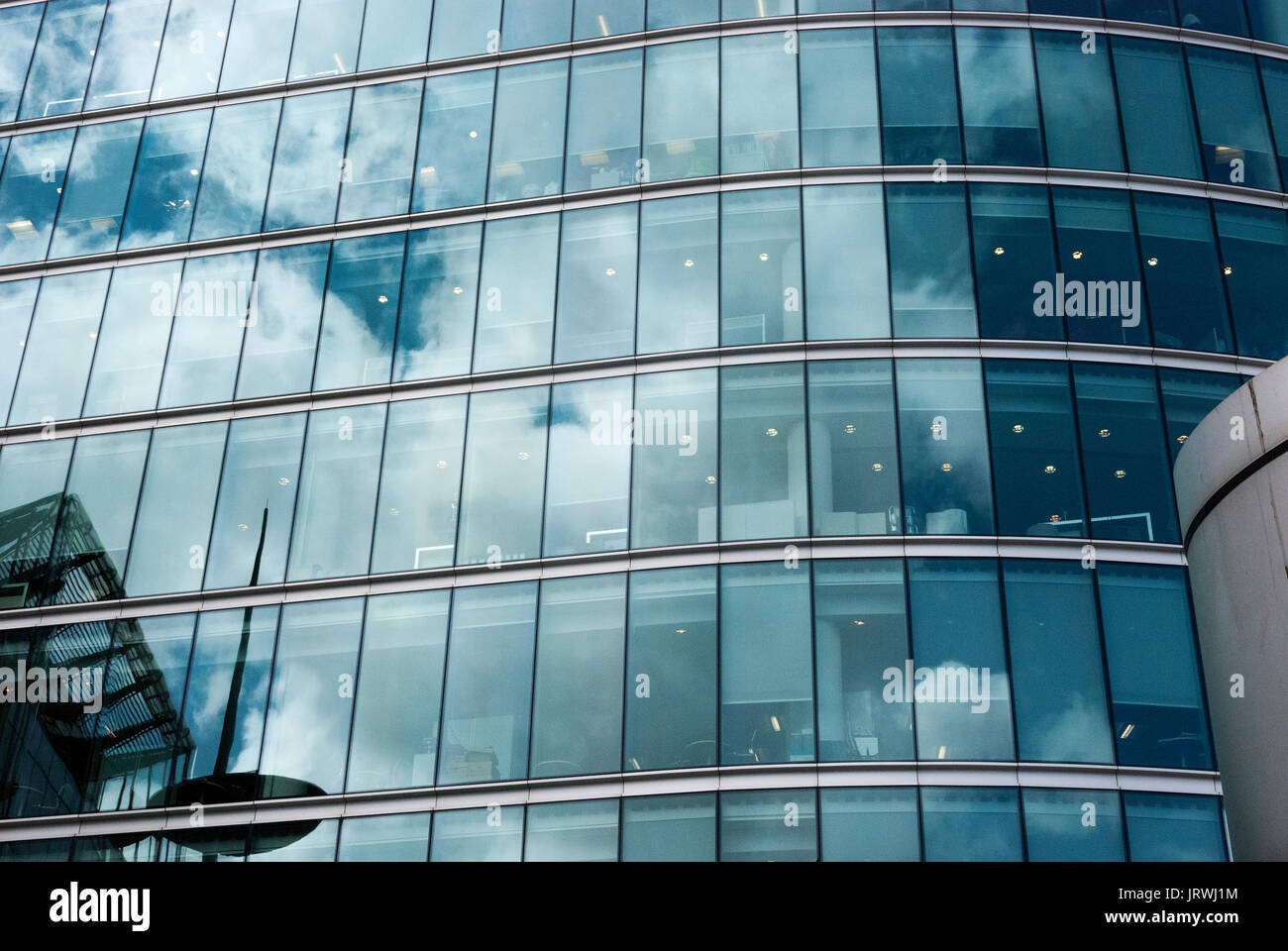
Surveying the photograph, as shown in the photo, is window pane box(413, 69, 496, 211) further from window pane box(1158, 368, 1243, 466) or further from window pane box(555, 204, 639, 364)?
window pane box(1158, 368, 1243, 466)

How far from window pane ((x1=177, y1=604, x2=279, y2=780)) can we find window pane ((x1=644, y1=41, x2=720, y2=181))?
36.3 feet

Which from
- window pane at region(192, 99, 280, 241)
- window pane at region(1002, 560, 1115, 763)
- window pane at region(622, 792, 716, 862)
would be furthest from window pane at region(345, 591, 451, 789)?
window pane at region(1002, 560, 1115, 763)

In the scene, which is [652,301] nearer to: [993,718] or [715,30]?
[715,30]

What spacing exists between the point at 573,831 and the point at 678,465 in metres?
6.26

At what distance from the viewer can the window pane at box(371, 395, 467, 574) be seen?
21562 millimetres

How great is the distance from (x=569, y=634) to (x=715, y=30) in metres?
12.2

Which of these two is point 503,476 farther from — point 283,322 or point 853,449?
point 853,449

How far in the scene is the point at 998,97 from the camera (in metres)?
23.0

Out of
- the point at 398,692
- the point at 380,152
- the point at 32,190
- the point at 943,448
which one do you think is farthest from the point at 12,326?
the point at 943,448

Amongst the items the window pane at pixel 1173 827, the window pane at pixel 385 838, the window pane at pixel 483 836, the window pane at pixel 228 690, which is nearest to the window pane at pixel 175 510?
the window pane at pixel 228 690

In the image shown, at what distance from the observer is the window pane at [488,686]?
65.0 feet

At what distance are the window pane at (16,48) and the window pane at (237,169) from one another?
553 cm

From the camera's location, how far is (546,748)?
1962 centimetres

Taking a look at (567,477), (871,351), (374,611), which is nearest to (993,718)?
(871,351)
